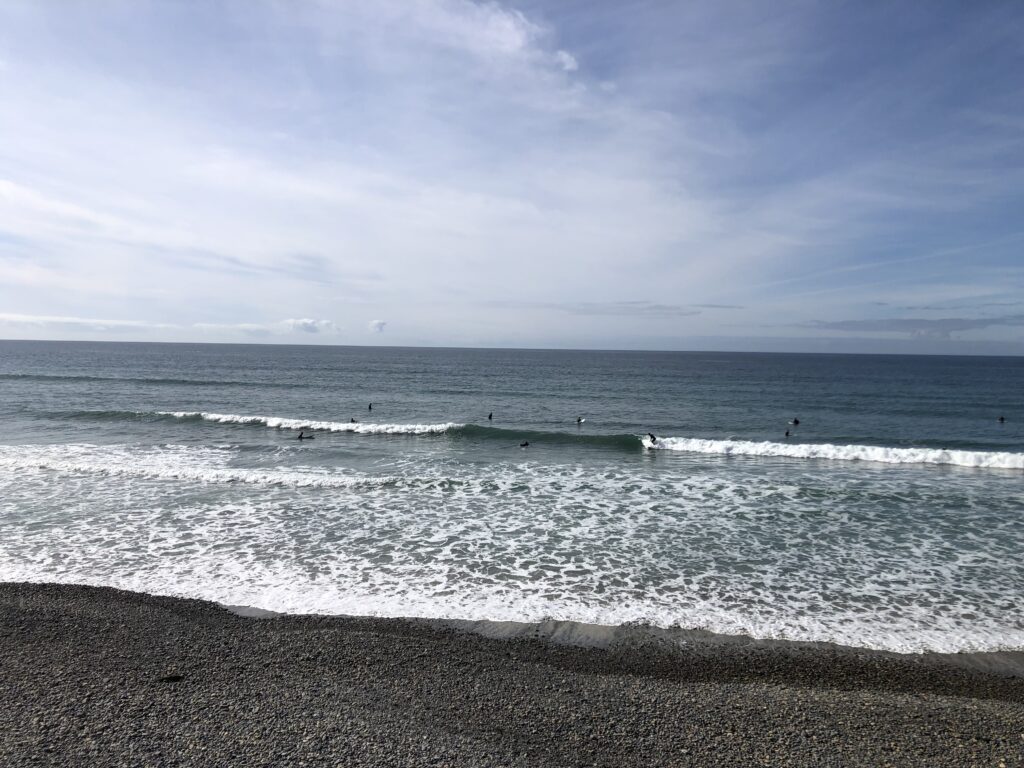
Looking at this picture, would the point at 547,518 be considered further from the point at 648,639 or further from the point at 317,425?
the point at 317,425

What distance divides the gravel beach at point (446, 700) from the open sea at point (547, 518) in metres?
1.12

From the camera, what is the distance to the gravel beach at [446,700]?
5.49m

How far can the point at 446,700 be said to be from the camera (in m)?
6.46

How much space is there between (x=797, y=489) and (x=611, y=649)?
12195 millimetres

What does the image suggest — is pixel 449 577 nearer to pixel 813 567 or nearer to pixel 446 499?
pixel 446 499

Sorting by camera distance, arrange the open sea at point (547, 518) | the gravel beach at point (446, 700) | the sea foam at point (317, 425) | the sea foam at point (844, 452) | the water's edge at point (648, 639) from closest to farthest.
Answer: the gravel beach at point (446, 700) < the water's edge at point (648, 639) < the open sea at point (547, 518) < the sea foam at point (844, 452) < the sea foam at point (317, 425)

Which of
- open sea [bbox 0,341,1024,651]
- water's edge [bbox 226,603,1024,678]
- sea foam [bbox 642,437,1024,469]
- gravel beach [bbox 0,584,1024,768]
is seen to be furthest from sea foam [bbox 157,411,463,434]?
gravel beach [bbox 0,584,1024,768]

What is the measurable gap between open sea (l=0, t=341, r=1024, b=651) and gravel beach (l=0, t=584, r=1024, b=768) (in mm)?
1125

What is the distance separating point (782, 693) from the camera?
21.9 feet

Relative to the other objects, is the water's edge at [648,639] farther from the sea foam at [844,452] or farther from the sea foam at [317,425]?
the sea foam at [317,425]

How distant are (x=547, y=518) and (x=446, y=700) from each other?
8186 millimetres

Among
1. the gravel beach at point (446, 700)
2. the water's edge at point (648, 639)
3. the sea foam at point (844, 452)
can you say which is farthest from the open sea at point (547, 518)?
the gravel beach at point (446, 700)

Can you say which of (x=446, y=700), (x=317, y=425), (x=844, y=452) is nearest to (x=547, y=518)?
(x=446, y=700)

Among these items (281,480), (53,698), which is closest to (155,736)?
(53,698)
